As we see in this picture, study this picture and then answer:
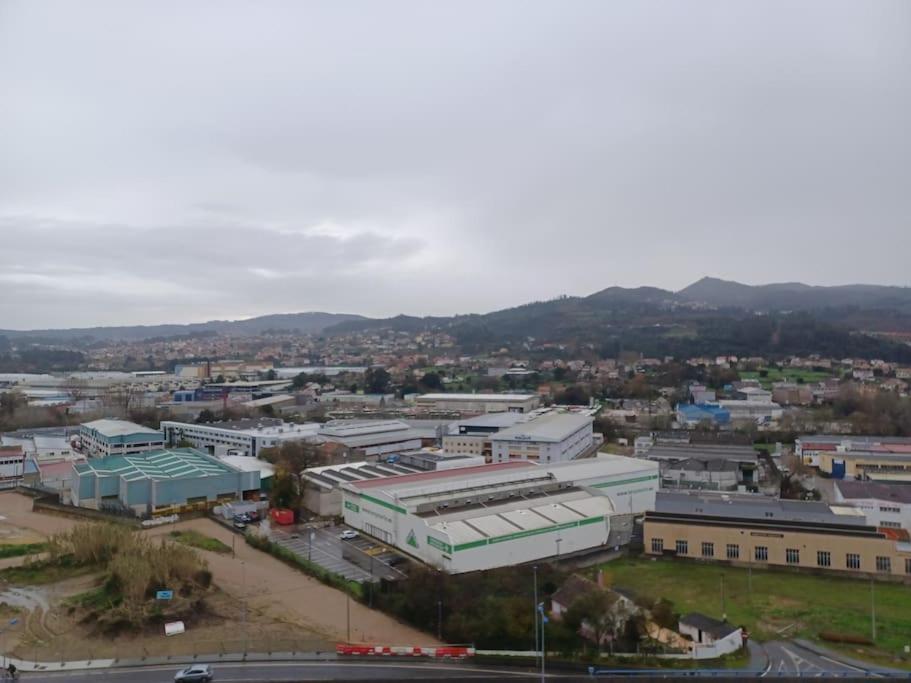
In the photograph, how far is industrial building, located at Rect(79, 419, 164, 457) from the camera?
2295 centimetres

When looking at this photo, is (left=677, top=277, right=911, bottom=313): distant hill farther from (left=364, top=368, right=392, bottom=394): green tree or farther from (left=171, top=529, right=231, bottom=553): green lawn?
(left=171, top=529, right=231, bottom=553): green lawn

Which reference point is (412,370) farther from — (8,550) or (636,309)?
(636,309)

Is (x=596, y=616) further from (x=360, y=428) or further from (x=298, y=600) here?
(x=360, y=428)

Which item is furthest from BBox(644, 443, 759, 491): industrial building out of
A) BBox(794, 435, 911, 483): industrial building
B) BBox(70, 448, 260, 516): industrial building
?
BBox(70, 448, 260, 516): industrial building

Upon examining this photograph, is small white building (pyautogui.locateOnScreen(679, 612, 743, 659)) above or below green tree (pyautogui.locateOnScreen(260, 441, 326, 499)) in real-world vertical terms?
below

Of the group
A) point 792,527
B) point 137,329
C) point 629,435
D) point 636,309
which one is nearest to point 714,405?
point 629,435

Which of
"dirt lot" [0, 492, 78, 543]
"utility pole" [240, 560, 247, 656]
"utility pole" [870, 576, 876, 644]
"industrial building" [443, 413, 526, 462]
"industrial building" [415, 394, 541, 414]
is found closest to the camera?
"utility pole" [870, 576, 876, 644]

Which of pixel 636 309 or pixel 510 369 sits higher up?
pixel 636 309

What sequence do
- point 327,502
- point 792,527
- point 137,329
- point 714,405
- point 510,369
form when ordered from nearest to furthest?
point 792,527 → point 327,502 → point 714,405 → point 510,369 → point 137,329

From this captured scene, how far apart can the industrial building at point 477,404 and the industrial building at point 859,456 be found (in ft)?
44.9

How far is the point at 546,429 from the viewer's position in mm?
22672

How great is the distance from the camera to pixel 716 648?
853 cm

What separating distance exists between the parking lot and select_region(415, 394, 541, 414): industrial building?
62.4 feet

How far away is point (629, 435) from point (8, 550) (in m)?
21.8
